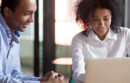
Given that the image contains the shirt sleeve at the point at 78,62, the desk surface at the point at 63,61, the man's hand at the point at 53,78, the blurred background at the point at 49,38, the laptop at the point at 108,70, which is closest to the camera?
the laptop at the point at 108,70

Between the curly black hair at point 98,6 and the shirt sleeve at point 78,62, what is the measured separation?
236 millimetres

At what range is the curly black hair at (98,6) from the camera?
2340mm

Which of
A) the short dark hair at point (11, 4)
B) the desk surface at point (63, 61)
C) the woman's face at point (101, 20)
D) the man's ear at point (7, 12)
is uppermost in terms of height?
the short dark hair at point (11, 4)

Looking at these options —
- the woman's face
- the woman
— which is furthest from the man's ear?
the woman's face

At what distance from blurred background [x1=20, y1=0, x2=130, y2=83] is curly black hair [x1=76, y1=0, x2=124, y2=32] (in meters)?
2.00

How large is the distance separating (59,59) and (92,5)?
243 cm

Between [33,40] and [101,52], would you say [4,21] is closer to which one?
[101,52]

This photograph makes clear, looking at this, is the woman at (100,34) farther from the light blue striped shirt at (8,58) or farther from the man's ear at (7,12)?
the man's ear at (7,12)

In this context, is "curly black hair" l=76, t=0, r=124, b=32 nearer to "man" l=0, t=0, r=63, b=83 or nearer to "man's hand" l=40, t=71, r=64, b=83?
"man" l=0, t=0, r=63, b=83

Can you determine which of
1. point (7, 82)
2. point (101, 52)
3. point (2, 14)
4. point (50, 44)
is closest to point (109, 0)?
point (101, 52)

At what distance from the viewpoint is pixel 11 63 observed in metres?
1.73

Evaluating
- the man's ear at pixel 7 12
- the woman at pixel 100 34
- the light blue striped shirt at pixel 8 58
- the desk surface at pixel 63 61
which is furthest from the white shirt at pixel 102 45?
the desk surface at pixel 63 61

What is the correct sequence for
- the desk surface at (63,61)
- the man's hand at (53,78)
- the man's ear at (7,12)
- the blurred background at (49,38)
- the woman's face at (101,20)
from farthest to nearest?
the desk surface at (63,61), the blurred background at (49,38), the woman's face at (101,20), the man's ear at (7,12), the man's hand at (53,78)

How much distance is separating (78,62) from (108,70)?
0.73m
